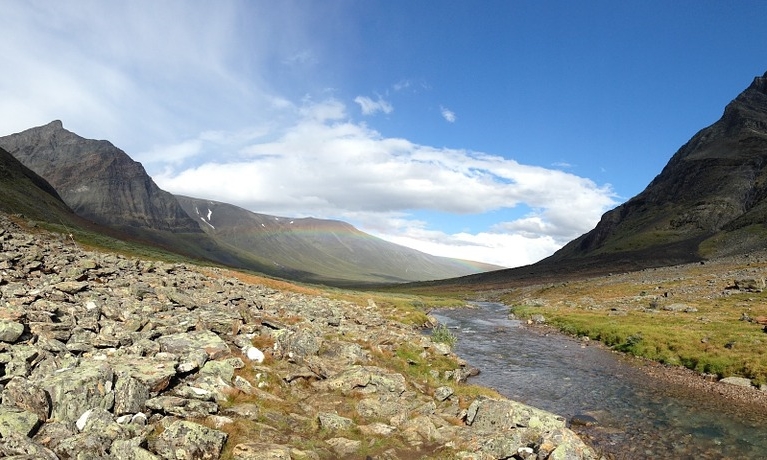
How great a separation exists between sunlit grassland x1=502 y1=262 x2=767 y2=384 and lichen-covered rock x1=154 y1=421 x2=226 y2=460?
3810 cm

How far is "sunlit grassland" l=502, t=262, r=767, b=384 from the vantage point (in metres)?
37.2

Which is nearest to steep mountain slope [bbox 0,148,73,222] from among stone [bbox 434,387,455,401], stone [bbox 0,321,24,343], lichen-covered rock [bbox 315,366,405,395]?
stone [bbox 0,321,24,343]

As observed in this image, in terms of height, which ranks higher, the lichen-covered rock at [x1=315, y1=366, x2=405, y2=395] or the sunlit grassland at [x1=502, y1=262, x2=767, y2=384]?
the sunlit grassland at [x1=502, y1=262, x2=767, y2=384]

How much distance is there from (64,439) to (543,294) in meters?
127

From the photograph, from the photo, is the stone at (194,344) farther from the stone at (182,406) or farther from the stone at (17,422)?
the stone at (17,422)

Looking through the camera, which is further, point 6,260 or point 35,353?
point 6,260

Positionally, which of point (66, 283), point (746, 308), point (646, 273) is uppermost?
point (646, 273)

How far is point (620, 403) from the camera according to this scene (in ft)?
93.5

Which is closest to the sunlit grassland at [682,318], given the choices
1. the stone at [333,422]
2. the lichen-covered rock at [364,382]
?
the lichen-covered rock at [364,382]

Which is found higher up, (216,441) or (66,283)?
(66,283)

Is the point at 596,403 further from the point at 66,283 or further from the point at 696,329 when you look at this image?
the point at 66,283

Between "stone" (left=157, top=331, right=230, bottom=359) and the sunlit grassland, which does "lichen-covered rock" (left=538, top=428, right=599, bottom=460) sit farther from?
the sunlit grassland

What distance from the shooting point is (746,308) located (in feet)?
191

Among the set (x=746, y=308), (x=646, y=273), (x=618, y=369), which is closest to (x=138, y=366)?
(x=618, y=369)
